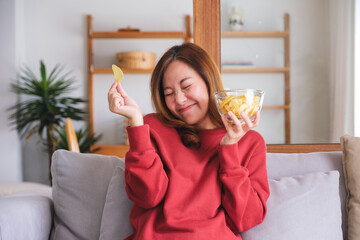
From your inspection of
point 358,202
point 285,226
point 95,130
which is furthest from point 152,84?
point 95,130

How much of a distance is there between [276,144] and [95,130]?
267 cm

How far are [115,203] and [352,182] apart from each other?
2.75 feet

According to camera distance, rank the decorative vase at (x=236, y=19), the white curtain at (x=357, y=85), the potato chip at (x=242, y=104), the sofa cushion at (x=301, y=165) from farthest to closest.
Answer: the white curtain at (x=357, y=85) → the decorative vase at (x=236, y=19) → the sofa cushion at (x=301, y=165) → the potato chip at (x=242, y=104)

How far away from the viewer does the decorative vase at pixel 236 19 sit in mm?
1695

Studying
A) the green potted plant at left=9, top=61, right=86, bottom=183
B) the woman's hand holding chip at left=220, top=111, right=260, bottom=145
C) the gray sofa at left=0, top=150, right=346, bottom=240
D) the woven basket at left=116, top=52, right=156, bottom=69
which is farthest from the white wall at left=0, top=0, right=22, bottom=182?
the woman's hand holding chip at left=220, top=111, right=260, bottom=145

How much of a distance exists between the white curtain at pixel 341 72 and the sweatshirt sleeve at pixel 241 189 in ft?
2.71

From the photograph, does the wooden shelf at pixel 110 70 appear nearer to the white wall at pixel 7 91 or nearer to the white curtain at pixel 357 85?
the white wall at pixel 7 91

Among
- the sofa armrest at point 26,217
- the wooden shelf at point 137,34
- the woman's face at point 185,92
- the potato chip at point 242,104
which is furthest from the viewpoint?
the wooden shelf at point 137,34

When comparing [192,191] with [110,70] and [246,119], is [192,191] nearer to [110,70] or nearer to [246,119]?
[246,119]

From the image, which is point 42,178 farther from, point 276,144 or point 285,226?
point 285,226

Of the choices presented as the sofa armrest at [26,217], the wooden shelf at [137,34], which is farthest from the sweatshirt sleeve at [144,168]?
the wooden shelf at [137,34]

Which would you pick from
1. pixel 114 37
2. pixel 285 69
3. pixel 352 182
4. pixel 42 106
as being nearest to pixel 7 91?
pixel 42 106

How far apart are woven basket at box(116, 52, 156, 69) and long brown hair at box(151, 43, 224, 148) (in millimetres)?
2391

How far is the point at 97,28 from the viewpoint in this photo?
392 cm
